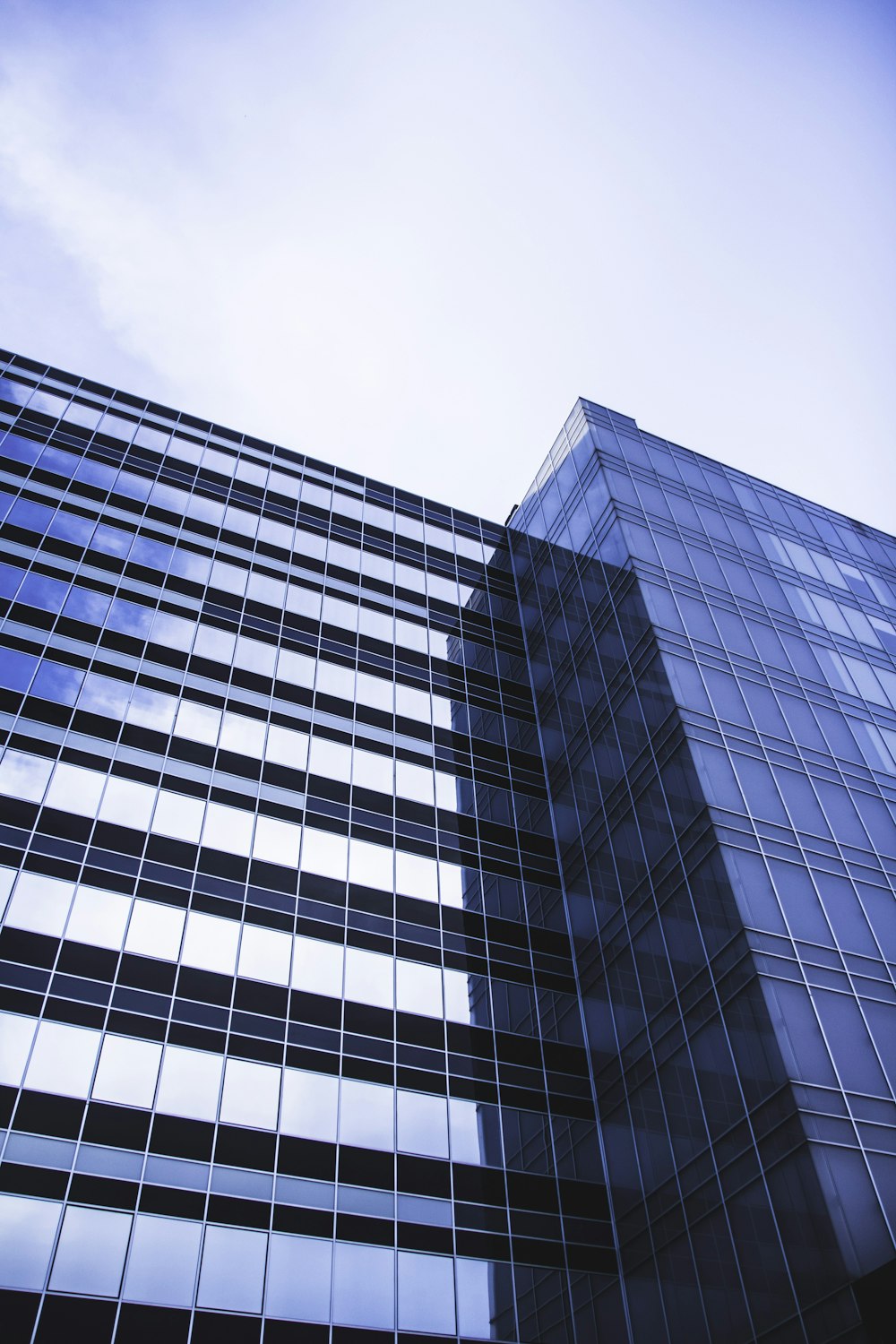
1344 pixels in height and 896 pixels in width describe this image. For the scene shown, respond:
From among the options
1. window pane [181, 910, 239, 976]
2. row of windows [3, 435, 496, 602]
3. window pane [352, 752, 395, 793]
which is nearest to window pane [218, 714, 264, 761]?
window pane [352, 752, 395, 793]

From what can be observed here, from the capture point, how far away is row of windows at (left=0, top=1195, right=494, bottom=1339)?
22797mm

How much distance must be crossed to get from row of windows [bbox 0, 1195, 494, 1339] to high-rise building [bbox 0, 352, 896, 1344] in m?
→ 0.08

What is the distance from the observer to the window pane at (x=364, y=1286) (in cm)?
2488

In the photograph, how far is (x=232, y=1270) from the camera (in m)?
24.3

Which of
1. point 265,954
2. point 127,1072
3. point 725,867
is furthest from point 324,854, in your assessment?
point 725,867

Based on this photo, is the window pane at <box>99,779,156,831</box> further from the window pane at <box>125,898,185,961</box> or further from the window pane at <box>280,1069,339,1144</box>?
the window pane at <box>280,1069,339,1144</box>

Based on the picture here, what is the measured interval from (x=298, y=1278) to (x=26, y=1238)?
21.0 ft

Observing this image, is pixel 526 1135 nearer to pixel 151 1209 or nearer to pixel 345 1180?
pixel 345 1180

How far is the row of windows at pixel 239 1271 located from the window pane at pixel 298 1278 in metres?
0.02

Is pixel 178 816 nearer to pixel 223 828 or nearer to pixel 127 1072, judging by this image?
pixel 223 828

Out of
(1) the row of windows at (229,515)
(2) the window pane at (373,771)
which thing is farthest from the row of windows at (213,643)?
(1) the row of windows at (229,515)

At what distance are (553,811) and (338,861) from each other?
9416mm

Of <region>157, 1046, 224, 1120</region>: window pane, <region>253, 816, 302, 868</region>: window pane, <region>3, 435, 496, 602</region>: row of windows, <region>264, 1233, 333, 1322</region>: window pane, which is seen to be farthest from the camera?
<region>3, 435, 496, 602</region>: row of windows

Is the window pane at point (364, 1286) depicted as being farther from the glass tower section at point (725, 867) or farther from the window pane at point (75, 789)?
the window pane at point (75, 789)
